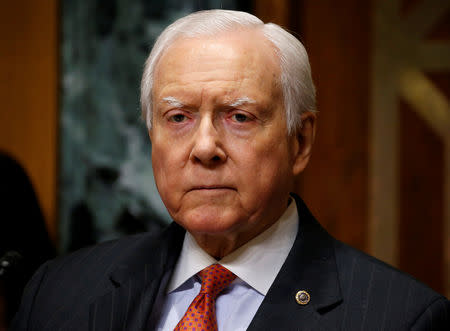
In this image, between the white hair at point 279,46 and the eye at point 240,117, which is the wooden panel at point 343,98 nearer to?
the white hair at point 279,46

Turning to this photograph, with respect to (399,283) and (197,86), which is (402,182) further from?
(197,86)

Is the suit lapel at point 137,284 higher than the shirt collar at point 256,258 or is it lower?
lower

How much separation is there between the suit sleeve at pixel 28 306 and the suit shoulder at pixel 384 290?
90cm

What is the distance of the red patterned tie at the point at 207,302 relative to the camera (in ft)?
4.56

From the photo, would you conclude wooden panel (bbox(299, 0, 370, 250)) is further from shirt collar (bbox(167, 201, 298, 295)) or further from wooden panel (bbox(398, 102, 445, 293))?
shirt collar (bbox(167, 201, 298, 295))

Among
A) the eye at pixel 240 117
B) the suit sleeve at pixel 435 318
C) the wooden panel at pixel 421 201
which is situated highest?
the eye at pixel 240 117

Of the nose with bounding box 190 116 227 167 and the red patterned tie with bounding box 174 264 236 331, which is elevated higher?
the nose with bounding box 190 116 227 167

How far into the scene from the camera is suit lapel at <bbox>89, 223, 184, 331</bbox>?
1.49m

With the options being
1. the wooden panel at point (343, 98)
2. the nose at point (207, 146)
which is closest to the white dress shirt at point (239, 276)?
the nose at point (207, 146)

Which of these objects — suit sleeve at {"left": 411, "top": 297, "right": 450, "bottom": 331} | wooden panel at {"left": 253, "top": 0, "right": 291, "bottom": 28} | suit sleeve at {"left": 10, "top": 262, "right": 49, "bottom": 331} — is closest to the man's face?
suit sleeve at {"left": 411, "top": 297, "right": 450, "bottom": 331}

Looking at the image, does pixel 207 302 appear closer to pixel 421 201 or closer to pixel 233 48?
pixel 233 48

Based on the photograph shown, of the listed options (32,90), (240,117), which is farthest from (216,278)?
(32,90)

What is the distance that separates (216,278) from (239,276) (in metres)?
0.06

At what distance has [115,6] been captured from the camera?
267 centimetres
